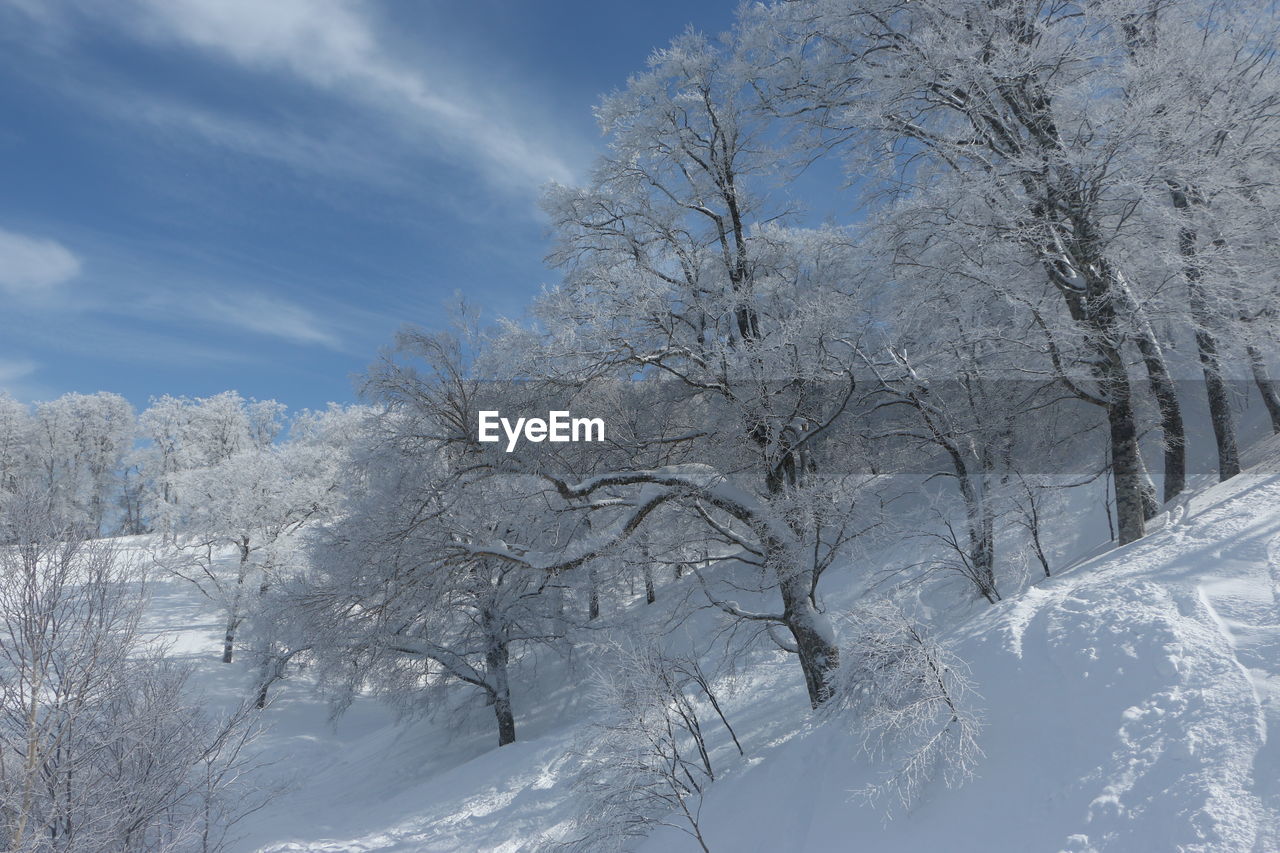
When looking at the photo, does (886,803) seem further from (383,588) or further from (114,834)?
(114,834)

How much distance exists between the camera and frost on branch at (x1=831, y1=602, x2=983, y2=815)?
18.6 feet

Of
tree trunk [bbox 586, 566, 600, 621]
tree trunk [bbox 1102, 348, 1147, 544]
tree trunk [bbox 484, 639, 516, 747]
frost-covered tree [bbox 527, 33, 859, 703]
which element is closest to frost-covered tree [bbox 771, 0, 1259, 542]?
tree trunk [bbox 1102, 348, 1147, 544]

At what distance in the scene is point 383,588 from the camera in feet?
29.5

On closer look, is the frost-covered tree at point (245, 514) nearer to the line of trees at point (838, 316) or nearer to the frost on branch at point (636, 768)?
the line of trees at point (838, 316)

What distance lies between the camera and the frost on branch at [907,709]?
567cm

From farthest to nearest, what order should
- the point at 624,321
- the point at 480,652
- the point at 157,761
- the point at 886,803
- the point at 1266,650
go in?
the point at 480,652 < the point at 157,761 < the point at 624,321 < the point at 886,803 < the point at 1266,650

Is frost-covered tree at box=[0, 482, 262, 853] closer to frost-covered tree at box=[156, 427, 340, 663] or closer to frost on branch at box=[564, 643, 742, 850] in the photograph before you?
frost on branch at box=[564, 643, 742, 850]

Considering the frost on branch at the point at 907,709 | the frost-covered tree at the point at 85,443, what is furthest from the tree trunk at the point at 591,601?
the frost-covered tree at the point at 85,443

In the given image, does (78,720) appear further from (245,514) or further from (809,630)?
(245,514)

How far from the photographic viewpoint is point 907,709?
575 centimetres

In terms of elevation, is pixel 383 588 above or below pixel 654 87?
below

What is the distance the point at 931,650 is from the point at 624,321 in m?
5.42

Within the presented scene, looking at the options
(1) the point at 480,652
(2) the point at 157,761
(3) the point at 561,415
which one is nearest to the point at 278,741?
(1) the point at 480,652

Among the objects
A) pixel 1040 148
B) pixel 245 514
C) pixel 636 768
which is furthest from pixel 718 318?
pixel 245 514
